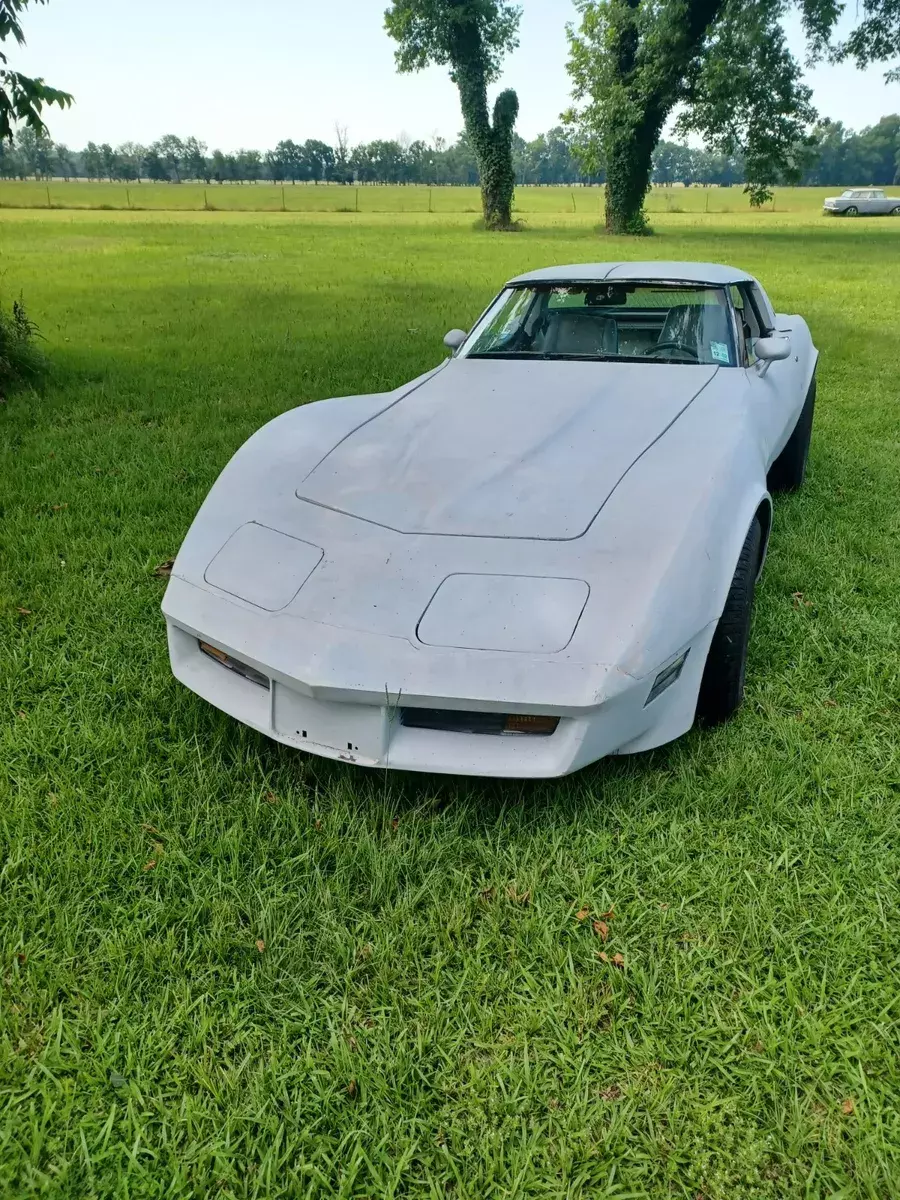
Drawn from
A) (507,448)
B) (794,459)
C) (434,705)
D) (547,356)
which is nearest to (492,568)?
(434,705)

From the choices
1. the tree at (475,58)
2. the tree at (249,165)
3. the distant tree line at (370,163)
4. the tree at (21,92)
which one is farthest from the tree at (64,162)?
the tree at (21,92)

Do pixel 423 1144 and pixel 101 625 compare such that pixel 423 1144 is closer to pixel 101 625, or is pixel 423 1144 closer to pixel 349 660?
pixel 349 660

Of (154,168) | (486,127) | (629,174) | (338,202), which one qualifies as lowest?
(629,174)

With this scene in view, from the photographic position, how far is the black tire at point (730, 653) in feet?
7.45

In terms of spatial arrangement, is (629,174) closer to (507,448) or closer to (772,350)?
(772,350)

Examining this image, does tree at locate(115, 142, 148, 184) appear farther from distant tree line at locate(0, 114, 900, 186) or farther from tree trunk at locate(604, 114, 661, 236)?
tree trunk at locate(604, 114, 661, 236)

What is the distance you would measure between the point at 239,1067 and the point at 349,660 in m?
0.84

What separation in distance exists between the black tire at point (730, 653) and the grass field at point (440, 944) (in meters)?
0.08

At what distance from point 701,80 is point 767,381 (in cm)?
2207

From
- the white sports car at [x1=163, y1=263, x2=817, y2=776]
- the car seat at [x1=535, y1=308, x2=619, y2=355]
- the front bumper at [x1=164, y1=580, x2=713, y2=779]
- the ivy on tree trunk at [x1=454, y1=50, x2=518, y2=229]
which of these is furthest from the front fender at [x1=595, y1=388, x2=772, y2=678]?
the ivy on tree trunk at [x1=454, y1=50, x2=518, y2=229]

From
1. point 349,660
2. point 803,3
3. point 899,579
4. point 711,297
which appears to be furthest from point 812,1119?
point 803,3

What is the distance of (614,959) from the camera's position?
172 cm

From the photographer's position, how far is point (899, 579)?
340 centimetres

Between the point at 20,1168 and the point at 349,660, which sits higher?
the point at 349,660
